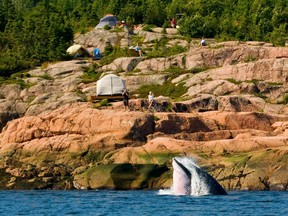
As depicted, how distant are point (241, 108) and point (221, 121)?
19.7ft

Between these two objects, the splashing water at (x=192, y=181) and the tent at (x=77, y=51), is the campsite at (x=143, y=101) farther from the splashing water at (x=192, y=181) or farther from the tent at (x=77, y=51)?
the splashing water at (x=192, y=181)

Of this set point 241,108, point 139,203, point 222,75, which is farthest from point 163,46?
point 139,203

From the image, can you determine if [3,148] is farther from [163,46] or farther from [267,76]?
[163,46]

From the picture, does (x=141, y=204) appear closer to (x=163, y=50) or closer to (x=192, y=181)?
(x=192, y=181)

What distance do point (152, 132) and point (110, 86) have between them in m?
12.4

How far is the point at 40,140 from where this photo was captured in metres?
56.1

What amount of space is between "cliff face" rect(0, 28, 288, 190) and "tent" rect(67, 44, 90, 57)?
1223cm

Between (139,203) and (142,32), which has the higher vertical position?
(142,32)

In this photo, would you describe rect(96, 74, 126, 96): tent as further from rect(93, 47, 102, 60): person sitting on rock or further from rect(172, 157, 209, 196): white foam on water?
rect(172, 157, 209, 196): white foam on water

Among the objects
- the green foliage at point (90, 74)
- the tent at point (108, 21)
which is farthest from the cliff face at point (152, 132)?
the tent at point (108, 21)

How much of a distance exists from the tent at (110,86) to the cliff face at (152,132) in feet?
4.09

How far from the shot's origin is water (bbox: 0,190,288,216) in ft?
120

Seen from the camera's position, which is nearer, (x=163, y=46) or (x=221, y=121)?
(x=221, y=121)

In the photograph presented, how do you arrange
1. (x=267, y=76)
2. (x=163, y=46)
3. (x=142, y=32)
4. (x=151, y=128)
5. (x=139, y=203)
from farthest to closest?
(x=142, y=32) < (x=163, y=46) < (x=267, y=76) < (x=151, y=128) < (x=139, y=203)
